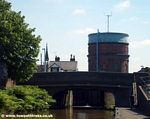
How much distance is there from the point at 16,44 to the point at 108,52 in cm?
4128

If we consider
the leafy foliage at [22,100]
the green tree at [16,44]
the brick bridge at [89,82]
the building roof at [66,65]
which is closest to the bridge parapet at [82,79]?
the brick bridge at [89,82]

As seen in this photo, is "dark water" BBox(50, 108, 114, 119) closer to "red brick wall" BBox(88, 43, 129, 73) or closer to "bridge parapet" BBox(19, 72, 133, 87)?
"bridge parapet" BBox(19, 72, 133, 87)

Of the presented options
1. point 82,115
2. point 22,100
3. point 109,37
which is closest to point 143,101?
point 82,115

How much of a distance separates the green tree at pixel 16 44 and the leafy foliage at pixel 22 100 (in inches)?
120

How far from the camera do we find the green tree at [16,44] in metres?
57.8

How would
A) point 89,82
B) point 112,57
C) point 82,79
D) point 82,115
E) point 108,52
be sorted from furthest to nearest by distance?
point 108,52, point 112,57, point 89,82, point 82,79, point 82,115

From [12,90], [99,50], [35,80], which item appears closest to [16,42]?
[12,90]

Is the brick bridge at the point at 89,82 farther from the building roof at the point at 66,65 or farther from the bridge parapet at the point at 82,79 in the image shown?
the building roof at the point at 66,65

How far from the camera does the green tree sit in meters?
57.8

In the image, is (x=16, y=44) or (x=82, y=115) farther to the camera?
(x=82, y=115)

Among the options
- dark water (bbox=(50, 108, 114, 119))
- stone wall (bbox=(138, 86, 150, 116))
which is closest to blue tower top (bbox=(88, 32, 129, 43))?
stone wall (bbox=(138, 86, 150, 116))

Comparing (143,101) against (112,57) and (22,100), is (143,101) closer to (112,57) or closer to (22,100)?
(22,100)

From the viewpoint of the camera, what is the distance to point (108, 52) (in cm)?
9681

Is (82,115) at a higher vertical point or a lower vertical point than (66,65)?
lower
